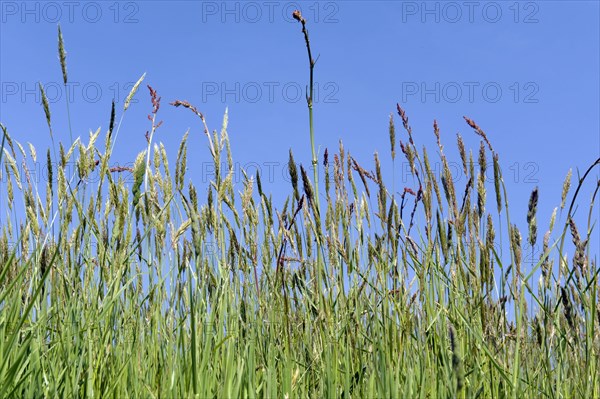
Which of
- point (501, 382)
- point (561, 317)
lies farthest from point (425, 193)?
point (561, 317)

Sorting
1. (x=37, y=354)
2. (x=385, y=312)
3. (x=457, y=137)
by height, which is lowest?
(x=37, y=354)

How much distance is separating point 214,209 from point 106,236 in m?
0.57

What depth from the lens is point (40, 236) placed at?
2.20 m

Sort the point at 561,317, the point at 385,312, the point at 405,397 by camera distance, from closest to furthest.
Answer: the point at 405,397, the point at 385,312, the point at 561,317

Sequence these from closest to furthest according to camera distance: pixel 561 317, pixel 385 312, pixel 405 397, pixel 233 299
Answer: pixel 405 397 → pixel 385 312 → pixel 233 299 → pixel 561 317

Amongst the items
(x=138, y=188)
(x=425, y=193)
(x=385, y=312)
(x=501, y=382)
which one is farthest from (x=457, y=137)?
(x=138, y=188)

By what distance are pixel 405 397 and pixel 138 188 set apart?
0.91 m

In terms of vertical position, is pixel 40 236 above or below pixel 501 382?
above

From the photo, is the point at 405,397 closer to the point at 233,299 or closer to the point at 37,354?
the point at 233,299

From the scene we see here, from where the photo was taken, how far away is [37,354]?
1.67m

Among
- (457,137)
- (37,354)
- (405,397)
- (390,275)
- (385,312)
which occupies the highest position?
(457,137)

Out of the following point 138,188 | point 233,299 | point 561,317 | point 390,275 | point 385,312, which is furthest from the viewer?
point 561,317

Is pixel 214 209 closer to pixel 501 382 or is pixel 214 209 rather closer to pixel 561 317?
pixel 501 382

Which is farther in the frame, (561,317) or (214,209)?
(561,317)
